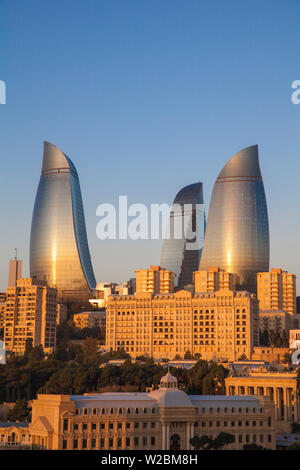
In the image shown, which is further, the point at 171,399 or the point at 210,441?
the point at 171,399

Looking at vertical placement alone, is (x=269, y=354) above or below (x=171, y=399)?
above

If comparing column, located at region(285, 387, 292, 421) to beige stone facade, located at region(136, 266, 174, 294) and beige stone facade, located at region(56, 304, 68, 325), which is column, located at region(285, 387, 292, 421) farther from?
beige stone facade, located at region(56, 304, 68, 325)

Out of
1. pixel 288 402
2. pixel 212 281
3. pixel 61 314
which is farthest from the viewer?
pixel 61 314

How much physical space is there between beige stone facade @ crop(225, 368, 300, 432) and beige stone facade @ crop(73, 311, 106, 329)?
8385 centimetres

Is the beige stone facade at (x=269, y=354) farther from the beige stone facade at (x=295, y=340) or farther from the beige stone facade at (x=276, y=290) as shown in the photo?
the beige stone facade at (x=276, y=290)

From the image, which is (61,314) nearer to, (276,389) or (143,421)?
(276,389)

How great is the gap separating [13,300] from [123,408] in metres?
96.8

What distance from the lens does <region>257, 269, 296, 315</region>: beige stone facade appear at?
196250 mm

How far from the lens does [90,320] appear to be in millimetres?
194625

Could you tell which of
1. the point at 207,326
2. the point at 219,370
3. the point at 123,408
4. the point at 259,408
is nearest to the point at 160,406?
the point at 123,408

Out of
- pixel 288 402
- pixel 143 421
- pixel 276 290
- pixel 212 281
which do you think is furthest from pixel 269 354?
pixel 143 421

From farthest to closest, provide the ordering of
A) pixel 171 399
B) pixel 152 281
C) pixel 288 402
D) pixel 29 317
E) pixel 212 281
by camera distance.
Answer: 1. pixel 152 281
2. pixel 212 281
3. pixel 29 317
4. pixel 288 402
5. pixel 171 399

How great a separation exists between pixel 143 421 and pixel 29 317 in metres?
93.6
